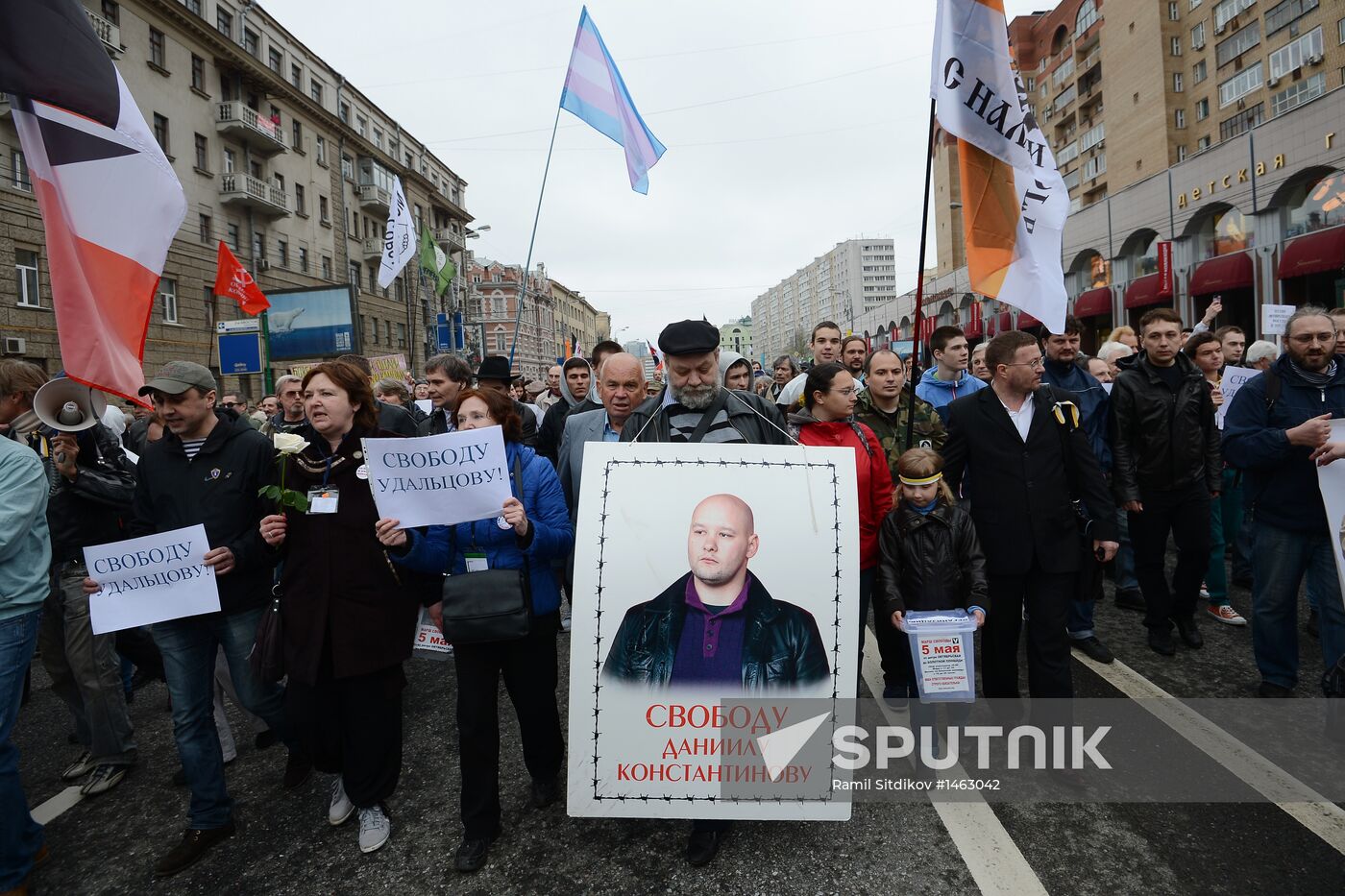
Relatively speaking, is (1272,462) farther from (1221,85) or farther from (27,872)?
(1221,85)

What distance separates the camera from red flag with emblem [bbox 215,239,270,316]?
13.8 m

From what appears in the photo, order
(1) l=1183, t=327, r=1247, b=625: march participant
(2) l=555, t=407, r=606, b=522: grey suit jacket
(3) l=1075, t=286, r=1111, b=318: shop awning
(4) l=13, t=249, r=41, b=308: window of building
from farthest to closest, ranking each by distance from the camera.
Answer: (3) l=1075, t=286, r=1111, b=318: shop awning < (4) l=13, t=249, r=41, b=308: window of building < (1) l=1183, t=327, r=1247, b=625: march participant < (2) l=555, t=407, r=606, b=522: grey suit jacket

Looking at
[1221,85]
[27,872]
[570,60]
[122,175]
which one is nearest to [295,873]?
[27,872]

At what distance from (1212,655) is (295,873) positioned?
16.9 ft

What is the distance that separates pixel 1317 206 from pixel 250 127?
37.6m

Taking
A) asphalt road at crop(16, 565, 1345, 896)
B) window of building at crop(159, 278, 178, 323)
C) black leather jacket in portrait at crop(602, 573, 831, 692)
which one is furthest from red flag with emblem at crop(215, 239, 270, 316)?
window of building at crop(159, 278, 178, 323)

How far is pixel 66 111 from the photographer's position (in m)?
2.96

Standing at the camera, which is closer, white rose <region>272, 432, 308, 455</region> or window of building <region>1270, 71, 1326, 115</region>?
white rose <region>272, 432, 308, 455</region>

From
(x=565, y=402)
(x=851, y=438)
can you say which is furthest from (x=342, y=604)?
Answer: (x=565, y=402)

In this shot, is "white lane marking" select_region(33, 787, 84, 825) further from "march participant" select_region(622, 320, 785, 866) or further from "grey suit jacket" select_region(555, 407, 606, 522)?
"march participant" select_region(622, 320, 785, 866)

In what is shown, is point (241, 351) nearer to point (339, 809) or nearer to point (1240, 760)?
point (339, 809)

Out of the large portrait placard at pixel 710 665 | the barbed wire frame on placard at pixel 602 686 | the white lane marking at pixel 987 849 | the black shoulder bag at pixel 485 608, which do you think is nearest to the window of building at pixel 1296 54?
the white lane marking at pixel 987 849

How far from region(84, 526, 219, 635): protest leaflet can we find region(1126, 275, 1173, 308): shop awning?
30494 mm

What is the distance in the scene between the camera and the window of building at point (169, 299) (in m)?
25.3
